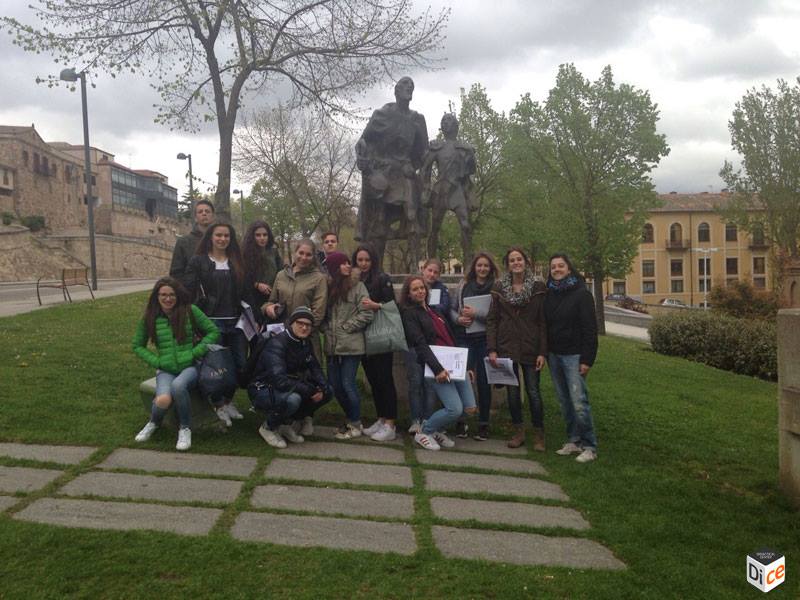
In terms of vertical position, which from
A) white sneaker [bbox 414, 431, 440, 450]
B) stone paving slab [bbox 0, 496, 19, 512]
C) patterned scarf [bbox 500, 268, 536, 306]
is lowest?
white sneaker [bbox 414, 431, 440, 450]

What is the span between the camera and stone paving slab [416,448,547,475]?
5.27 meters

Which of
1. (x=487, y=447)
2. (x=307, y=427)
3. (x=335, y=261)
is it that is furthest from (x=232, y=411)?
(x=487, y=447)

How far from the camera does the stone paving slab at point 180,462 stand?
4.67m

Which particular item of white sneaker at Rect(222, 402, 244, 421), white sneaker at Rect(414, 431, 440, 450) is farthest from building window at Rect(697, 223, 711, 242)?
white sneaker at Rect(222, 402, 244, 421)

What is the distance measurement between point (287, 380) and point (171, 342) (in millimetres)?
1038

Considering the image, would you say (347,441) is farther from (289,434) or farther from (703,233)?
(703,233)

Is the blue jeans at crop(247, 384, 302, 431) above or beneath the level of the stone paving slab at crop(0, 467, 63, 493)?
above

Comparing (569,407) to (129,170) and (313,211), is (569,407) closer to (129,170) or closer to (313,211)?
(313,211)

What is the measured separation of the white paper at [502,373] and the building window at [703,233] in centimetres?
6360

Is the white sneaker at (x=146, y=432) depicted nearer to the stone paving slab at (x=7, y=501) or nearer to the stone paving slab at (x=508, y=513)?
the stone paving slab at (x=7, y=501)

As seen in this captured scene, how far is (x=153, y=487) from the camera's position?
4285 mm

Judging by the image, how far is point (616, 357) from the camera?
13.1 m

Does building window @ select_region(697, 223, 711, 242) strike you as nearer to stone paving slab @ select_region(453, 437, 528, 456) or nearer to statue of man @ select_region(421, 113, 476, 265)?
statue of man @ select_region(421, 113, 476, 265)

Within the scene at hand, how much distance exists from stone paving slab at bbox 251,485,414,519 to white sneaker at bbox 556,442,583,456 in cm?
190
